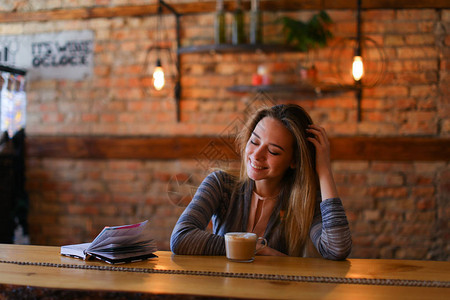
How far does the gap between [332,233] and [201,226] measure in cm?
48

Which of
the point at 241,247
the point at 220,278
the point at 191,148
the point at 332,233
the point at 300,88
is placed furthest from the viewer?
the point at 191,148

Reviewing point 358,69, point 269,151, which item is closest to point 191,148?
point 358,69

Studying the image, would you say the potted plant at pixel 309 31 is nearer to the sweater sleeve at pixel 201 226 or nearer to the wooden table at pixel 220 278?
the sweater sleeve at pixel 201 226

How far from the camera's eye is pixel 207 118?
138 inches

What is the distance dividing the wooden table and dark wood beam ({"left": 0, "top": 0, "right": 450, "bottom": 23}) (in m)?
2.34

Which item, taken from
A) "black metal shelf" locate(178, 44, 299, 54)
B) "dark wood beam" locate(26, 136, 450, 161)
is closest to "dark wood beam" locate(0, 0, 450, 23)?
"black metal shelf" locate(178, 44, 299, 54)

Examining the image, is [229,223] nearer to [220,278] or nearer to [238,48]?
[220,278]

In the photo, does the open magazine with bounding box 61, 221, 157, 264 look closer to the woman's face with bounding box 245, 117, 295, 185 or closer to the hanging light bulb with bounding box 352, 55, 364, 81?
the woman's face with bounding box 245, 117, 295, 185

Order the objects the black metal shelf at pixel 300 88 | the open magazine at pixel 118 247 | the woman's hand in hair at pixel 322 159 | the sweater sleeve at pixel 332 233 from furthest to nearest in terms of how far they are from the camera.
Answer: the black metal shelf at pixel 300 88 < the woman's hand in hair at pixel 322 159 < the sweater sleeve at pixel 332 233 < the open magazine at pixel 118 247

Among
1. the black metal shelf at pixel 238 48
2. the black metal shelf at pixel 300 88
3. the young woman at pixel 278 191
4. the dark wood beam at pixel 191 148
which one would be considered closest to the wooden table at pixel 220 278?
the young woman at pixel 278 191

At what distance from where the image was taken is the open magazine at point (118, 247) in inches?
56.5

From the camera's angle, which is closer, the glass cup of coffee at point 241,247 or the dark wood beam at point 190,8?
the glass cup of coffee at point 241,247

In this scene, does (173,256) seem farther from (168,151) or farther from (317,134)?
(168,151)

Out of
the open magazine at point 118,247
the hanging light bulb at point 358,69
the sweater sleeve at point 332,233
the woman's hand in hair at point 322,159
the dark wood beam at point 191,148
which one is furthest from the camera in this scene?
the dark wood beam at point 191,148
